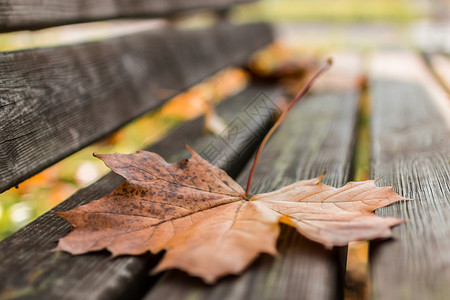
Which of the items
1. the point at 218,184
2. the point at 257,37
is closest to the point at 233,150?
the point at 218,184

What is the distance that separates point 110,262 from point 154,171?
20 centimetres

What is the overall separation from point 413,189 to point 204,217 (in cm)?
46

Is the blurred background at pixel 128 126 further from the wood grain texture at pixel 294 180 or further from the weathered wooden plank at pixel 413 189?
the weathered wooden plank at pixel 413 189

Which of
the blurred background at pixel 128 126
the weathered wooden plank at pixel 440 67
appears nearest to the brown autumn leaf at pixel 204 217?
the blurred background at pixel 128 126

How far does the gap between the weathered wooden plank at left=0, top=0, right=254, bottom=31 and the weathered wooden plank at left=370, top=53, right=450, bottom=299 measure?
36.2 inches

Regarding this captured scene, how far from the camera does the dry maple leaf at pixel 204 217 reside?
0.52 m

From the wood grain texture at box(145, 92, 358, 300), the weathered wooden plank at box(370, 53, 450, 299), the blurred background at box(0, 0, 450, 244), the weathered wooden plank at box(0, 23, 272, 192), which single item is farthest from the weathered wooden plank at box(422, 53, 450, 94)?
the weathered wooden plank at box(0, 23, 272, 192)

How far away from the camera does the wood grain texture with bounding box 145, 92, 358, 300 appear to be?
1.65 ft

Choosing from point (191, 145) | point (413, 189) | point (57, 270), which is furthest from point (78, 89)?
point (413, 189)

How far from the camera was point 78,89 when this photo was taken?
3.49ft

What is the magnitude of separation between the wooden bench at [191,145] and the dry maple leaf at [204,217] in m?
0.03

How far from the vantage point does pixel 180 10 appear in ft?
6.08

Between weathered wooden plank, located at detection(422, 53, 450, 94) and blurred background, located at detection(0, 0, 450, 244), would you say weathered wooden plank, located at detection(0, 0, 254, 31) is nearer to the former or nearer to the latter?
blurred background, located at detection(0, 0, 450, 244)

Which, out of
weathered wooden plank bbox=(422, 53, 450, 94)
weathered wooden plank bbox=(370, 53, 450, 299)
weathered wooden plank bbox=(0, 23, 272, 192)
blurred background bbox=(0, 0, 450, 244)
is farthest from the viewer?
weathered wooden plank bbox=(422, 53, 450, 94)
